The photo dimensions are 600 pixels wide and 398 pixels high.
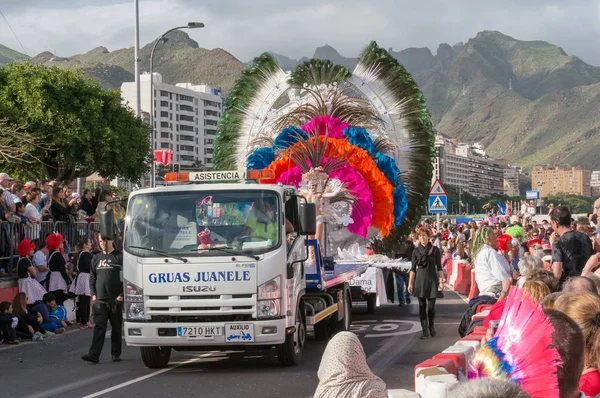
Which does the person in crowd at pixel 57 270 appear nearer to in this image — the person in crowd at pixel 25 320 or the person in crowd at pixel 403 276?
the person in crowd at pixel 25 320

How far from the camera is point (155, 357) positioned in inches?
527

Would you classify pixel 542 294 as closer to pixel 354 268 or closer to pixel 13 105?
pixel 354 268

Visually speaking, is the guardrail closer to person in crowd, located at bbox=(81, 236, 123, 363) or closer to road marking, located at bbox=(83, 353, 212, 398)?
person in crowd, located at bbox=(81, 236, 123, 363)

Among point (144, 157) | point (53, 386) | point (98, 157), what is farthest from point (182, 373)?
point (144, 157)

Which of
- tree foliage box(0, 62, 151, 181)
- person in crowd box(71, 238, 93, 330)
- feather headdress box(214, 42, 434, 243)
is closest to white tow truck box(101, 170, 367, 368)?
feather headdress box(214, 42, 434, 243)

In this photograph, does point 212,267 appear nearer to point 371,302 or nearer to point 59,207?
point 371,302

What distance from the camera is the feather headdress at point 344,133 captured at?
745 inches

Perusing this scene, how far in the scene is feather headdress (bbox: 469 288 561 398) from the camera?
3.97 meters

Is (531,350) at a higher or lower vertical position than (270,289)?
higher

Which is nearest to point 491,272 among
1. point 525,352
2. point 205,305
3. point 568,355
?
point 205,305

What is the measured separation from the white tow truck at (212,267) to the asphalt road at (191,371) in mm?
404

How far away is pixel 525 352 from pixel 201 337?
28.9 ft

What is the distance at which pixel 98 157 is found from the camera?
47406mm

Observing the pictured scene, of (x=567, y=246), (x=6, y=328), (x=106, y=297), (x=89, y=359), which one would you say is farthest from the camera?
(x=6, y=328)
